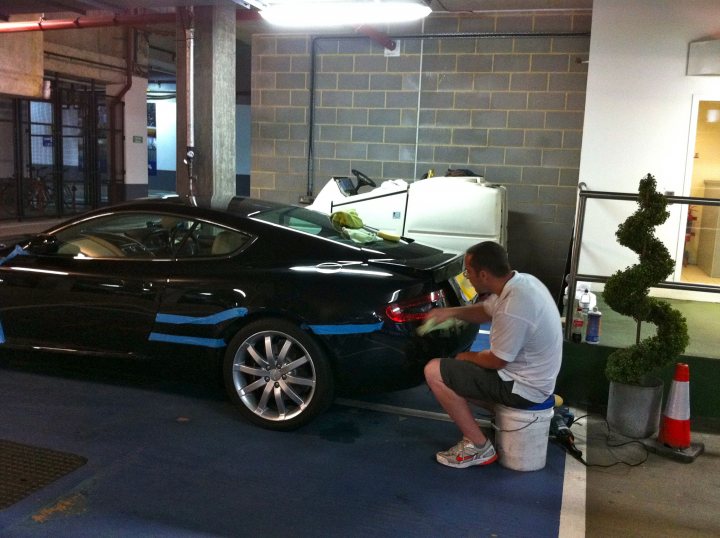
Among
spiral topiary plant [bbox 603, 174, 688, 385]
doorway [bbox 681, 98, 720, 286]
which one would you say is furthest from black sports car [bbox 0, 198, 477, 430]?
doorway [bbox 681, 98, 720, 286]

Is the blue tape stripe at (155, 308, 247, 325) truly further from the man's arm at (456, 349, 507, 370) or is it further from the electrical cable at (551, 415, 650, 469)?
the electrical cable at (551, 415, 650, 469)

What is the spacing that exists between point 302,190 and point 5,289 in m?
6.12

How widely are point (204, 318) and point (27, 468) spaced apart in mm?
1327

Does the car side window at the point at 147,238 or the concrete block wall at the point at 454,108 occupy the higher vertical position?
the concrete block wall at the point at 454,108

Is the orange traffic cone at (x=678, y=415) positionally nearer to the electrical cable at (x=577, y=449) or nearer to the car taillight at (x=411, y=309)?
the electrical cable at (x=577, y=449)

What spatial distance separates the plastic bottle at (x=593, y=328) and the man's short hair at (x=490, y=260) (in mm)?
1434

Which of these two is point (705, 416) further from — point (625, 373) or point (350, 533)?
point (350, 533)

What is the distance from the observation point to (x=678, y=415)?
4434mm

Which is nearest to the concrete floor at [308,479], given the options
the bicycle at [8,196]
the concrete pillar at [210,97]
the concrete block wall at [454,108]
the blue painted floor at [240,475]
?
the blue painted floor at [240,475]

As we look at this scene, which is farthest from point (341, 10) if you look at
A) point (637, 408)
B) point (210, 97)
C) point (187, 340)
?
point (637, 408)

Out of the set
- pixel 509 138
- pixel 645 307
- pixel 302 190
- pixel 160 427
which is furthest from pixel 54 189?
pixel 645 307

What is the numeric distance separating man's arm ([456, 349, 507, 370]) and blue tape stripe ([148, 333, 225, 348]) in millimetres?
1567

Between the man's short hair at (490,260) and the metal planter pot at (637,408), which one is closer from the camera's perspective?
the man's short hair at (490,260)

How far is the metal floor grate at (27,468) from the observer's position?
363 centimetres
